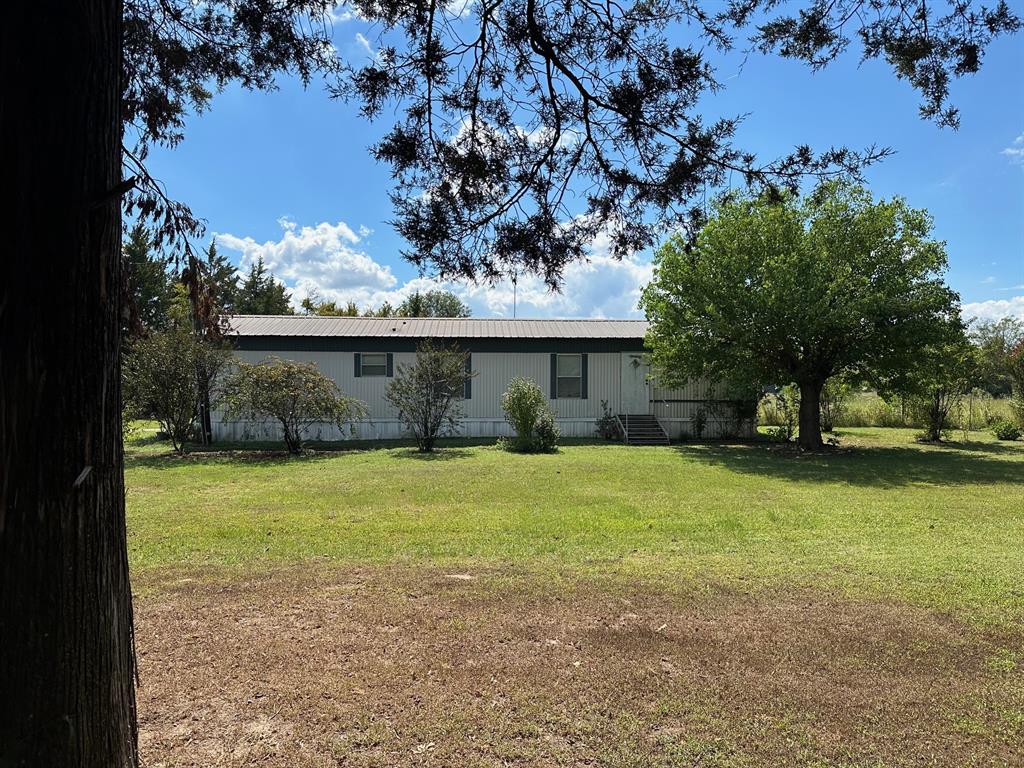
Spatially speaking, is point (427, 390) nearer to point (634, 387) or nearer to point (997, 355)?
point (634, 387)

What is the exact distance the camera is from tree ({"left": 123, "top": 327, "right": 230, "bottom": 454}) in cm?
1304

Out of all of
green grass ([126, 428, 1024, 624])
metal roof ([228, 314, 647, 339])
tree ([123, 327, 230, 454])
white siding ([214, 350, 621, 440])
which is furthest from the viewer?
metal roof ([228, 314, 647, 339])

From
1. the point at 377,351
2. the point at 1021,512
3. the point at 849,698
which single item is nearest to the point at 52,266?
the point at 849,698

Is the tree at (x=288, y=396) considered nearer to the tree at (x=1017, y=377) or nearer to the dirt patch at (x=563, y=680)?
the dirt patch at (x=563, y=680)

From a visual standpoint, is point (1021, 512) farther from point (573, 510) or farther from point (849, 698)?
point (849, 698)

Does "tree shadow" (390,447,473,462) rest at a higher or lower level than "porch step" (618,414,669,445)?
lower

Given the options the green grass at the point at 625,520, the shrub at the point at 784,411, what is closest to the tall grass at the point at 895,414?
the shrub at the point at 784,411

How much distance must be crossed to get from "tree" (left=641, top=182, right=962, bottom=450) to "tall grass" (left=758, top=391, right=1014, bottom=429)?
817cm

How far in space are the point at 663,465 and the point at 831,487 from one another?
3254 mm

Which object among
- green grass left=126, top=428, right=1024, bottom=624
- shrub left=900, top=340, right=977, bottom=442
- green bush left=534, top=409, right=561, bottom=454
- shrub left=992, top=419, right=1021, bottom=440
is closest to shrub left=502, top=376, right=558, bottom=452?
green bush left=534, top=409, right=561, bottom=454

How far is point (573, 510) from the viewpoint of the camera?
7.41m

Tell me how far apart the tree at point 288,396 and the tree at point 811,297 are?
8.68 m

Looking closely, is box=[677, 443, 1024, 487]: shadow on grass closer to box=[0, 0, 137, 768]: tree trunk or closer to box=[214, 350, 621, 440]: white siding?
box=[214, 350, 621, 440]: white siding

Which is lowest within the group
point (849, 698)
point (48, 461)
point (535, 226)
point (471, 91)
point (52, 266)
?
point (849, 698)
